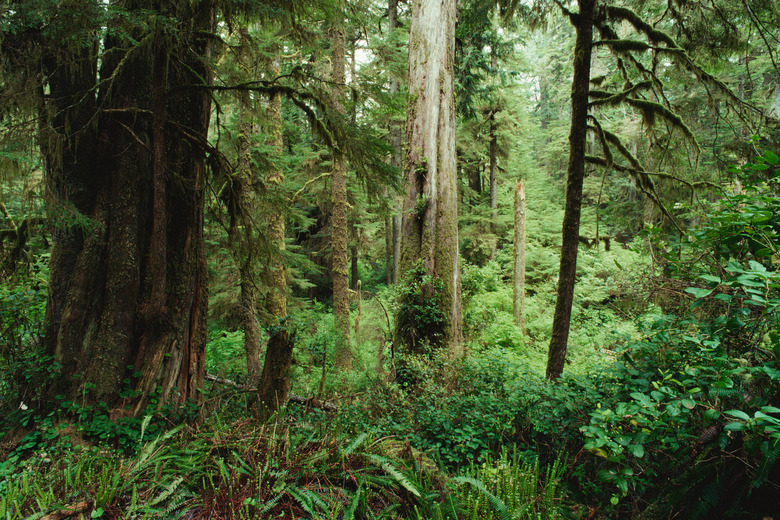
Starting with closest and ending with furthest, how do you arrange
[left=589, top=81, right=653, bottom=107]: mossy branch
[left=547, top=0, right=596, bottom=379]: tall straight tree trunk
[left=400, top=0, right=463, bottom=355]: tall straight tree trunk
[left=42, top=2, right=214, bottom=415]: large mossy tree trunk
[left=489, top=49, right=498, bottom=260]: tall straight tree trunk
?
[left=42, top=2, right=214, bottom=415]: large mossy tree trunk
[left=547, top=0, right=596, bottom=379]: tall straight tree trunk
[left=589, top=81, right=653, bottom=107]: mossy branch
[left=400, top=0, right=463, bottom=355]: tall straight tree trunk
[left=489, top=49, right=498, bottom=260]: tall straight tree trunk

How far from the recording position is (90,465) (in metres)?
2.68

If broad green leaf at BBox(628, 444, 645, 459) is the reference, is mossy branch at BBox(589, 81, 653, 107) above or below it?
above

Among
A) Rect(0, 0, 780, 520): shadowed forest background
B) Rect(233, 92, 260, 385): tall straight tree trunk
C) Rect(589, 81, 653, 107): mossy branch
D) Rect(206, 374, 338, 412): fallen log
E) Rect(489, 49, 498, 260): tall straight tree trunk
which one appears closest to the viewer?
Rect(0, 0, 780, 520): shadowed forest background

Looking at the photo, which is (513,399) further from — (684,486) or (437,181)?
(437,181)

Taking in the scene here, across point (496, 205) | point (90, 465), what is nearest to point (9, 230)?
point (90, 465)

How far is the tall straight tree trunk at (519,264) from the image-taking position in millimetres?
12587

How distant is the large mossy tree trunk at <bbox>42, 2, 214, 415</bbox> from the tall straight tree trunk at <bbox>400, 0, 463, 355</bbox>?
3554 millimetres

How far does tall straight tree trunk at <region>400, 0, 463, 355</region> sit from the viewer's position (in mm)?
6426

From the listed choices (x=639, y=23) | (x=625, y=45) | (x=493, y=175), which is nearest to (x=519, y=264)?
(x=493, y=175)

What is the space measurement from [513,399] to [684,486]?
5.27 ft

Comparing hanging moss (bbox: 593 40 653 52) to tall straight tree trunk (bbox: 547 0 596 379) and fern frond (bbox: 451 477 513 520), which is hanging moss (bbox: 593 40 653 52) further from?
fern frond (bbox: 451 477 513 520)

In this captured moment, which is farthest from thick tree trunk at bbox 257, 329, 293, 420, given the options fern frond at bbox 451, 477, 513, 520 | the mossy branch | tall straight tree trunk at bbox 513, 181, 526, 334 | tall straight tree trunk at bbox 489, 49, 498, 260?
tall straight tree trunk at bbox 489, 49, 498, 260

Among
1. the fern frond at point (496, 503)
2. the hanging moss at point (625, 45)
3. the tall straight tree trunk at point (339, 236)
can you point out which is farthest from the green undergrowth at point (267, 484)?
the tall straight tree trunk at point (339, 236)

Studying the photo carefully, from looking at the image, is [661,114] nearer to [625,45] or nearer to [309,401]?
[625,45]
